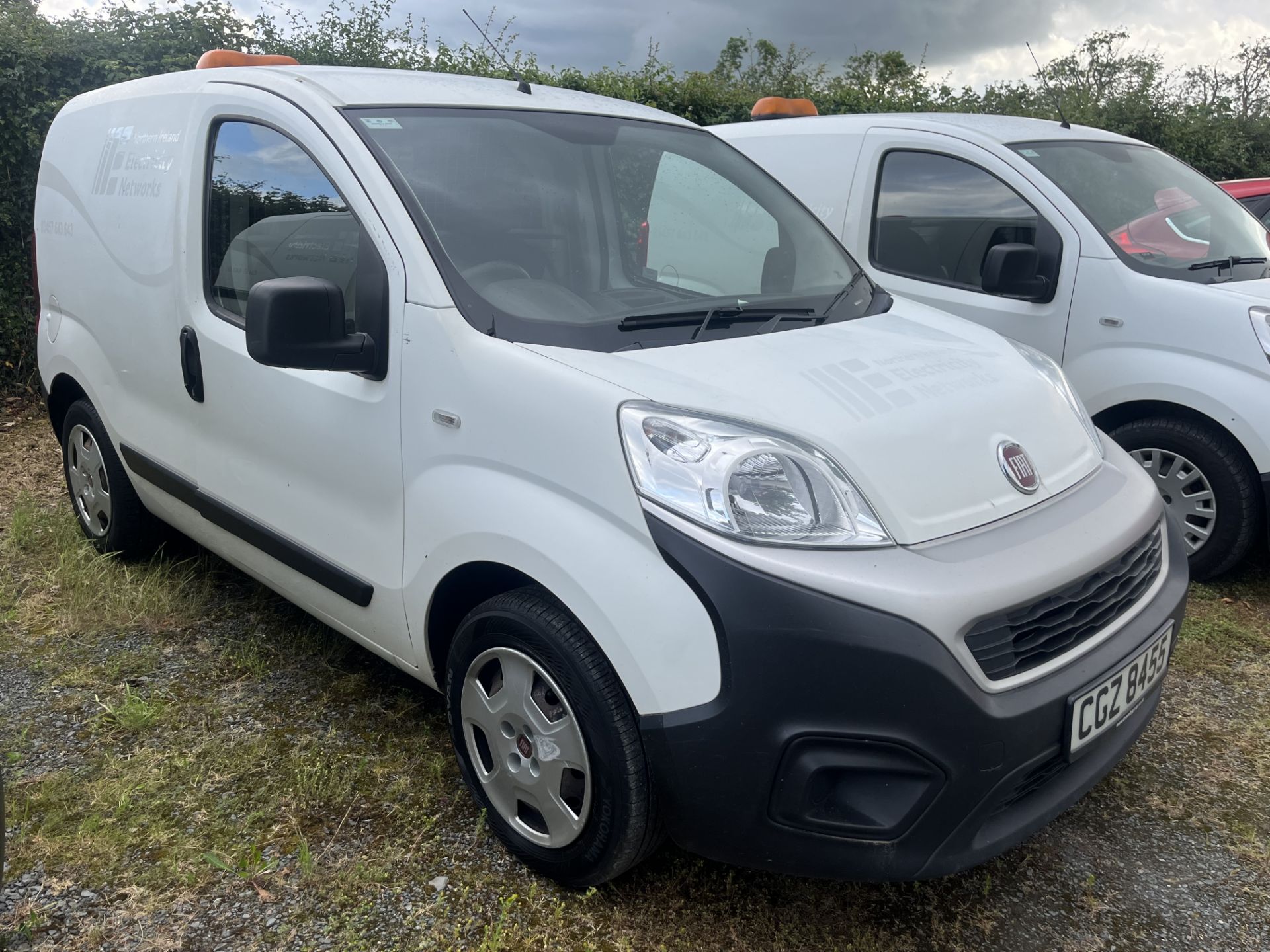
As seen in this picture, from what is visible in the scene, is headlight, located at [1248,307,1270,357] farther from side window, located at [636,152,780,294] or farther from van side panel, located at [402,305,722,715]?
van side panel, located at [402,305,722,715]

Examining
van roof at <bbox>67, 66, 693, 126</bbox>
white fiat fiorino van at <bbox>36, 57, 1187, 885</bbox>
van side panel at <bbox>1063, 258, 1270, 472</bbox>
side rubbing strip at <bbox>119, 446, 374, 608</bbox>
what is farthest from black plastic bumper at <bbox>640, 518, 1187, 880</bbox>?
van side panel at <bbox>1063, 258, 1270, 472</bbox>

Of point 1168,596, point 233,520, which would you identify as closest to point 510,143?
point 233,520

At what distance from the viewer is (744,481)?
183 centimetres

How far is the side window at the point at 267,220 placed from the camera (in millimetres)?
2512

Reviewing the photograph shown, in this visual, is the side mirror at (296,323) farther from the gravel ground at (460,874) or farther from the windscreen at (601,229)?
the gravel ground at (460,874)

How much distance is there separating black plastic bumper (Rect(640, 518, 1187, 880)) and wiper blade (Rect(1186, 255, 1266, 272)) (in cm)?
279

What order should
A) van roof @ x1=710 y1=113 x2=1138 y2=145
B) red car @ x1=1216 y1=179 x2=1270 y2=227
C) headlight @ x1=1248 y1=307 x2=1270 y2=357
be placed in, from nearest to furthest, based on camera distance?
1. headlight @ x1=1248 y1=307 x2=1270 y2=357
2. van roof @ x1=710 y1=113 x2=1138 y2=145
3. red car @ x1=1216 y1=179 x2=1270 y2=227

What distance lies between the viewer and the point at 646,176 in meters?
2.95

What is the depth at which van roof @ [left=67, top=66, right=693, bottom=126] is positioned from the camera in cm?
260

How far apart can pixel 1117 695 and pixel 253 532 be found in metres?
2.22

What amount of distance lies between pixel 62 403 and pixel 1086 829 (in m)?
3.87

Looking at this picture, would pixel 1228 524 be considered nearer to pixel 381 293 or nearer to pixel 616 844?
pixel 616 844

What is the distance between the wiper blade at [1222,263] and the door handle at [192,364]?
3.64m

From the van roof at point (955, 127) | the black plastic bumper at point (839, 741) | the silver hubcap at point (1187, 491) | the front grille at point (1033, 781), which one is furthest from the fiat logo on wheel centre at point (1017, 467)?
the van roof at point (955, 127)
